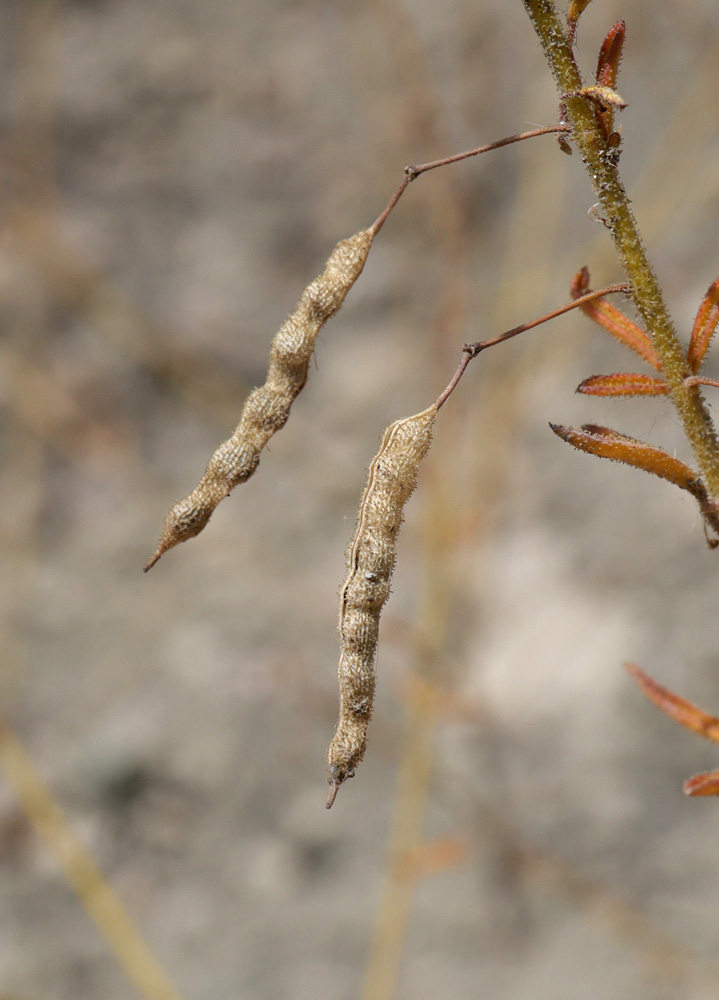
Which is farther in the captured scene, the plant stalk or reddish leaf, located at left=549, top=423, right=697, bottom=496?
reddish leaf, located at left=549, top=423, right=697, bottom=496

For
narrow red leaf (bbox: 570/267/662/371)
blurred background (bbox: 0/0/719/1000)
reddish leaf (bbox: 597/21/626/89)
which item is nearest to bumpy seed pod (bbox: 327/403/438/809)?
narrow red leaf (bbox: 570/267/662/371)

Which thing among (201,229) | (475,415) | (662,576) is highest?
(201,229)

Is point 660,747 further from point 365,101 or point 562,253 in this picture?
point 365,101

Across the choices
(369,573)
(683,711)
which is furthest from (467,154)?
(683,711)

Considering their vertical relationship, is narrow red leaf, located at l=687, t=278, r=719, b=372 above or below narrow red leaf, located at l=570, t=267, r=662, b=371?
below

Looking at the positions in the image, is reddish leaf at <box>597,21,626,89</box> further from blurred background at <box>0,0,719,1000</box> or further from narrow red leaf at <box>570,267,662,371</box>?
blurred background at <box>0,0,719,1000</box>

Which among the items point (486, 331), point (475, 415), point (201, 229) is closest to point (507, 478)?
point (475, 415)

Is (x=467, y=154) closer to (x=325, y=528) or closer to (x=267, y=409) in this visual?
(x=267, y=409)
